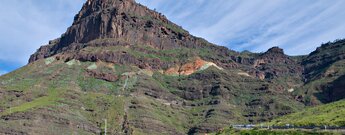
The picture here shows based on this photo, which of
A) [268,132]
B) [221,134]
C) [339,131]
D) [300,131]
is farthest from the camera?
[221,134]

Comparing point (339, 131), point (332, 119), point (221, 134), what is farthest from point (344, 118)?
point (221, 134)

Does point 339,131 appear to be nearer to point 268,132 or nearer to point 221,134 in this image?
point 268,132

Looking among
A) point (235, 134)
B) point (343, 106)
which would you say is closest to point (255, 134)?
point (235, 134)

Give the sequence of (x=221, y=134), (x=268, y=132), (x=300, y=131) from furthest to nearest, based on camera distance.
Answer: (x=221, y=134)
(x=268, y=132)
(x=300, y=131)

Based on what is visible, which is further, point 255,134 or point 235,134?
point 235,134

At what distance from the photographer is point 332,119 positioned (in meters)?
89.2

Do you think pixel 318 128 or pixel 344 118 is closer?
pixel 318 128

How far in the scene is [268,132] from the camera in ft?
285

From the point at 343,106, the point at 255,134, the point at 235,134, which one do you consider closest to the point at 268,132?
the point at 255,134

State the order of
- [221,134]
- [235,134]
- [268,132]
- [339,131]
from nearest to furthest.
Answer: [339,131]
[268,132]
[235,134]
[221,134]

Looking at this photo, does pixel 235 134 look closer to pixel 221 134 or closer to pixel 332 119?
pixel 221 134

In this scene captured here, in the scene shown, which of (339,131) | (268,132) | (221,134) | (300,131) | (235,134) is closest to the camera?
(339,131)

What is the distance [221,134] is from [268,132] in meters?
19.5

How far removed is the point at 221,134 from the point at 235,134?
9.24 meters
